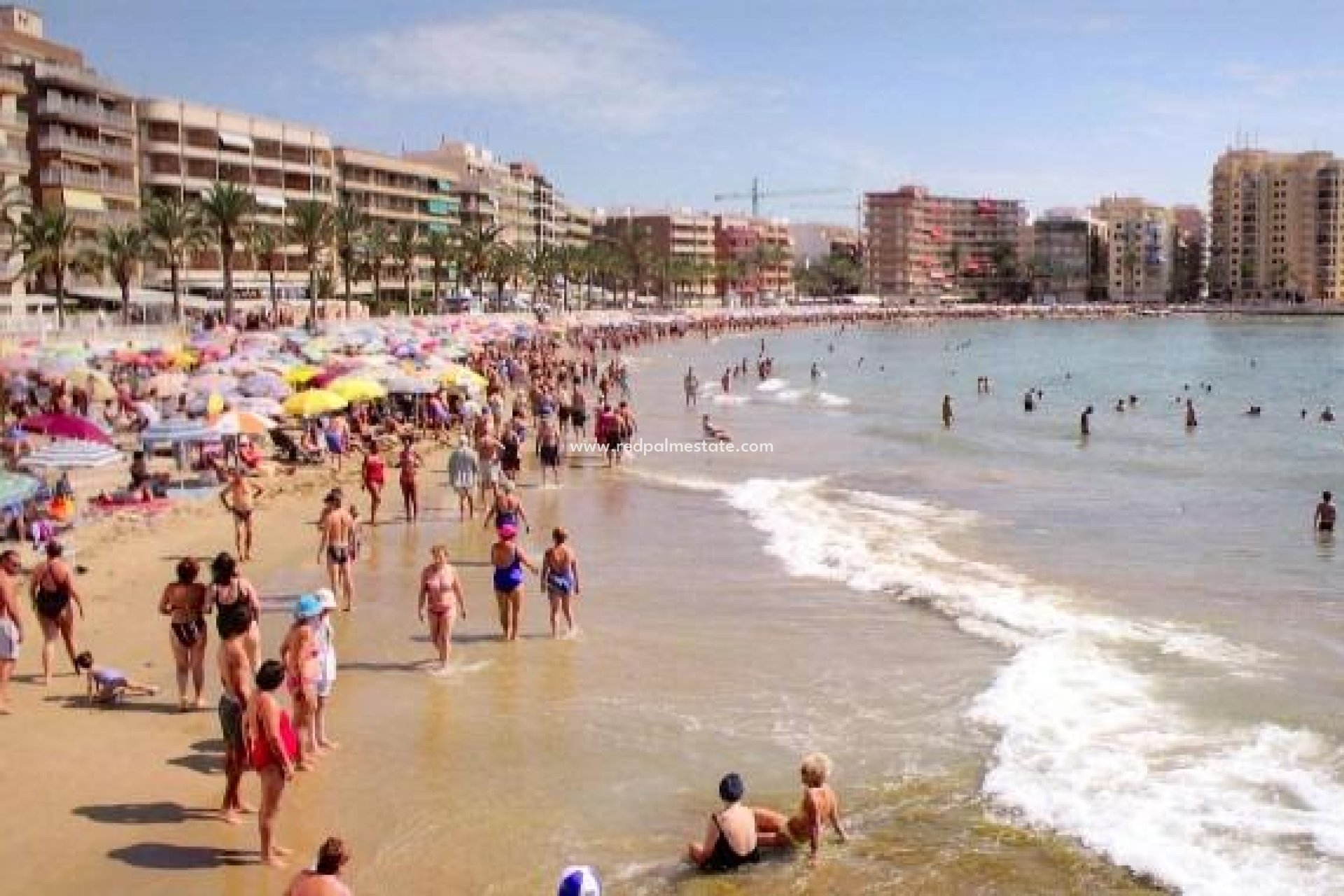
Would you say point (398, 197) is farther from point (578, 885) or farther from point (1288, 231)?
point (1288, 231)

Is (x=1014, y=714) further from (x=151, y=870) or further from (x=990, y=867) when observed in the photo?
(x=151, y=870)

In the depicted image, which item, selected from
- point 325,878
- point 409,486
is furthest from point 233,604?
point 409,486

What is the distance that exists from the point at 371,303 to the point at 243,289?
9.85 meters

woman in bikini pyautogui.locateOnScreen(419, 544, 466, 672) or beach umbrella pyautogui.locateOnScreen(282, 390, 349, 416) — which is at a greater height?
beach umbrella pyautogui.locateOnScreen(282, 390, 349, 416)

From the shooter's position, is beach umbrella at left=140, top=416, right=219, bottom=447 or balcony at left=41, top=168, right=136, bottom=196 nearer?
beach umbrella at left=140, top=416, right=219, bottom=447

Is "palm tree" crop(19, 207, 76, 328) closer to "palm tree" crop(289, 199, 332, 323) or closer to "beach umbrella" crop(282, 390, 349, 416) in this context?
"palm tree" crop(289, 199, 332, 323)

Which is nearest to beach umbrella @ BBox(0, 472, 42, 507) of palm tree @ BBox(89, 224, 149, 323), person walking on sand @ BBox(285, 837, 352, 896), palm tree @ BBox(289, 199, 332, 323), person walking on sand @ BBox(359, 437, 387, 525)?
person walking on sand @ BBox(359, 437, 387, 525)

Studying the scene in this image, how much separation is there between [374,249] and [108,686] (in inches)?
2607

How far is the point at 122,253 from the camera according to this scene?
48.1m

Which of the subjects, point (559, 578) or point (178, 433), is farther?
point (178, 433)

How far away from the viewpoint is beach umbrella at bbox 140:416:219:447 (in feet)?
60.4

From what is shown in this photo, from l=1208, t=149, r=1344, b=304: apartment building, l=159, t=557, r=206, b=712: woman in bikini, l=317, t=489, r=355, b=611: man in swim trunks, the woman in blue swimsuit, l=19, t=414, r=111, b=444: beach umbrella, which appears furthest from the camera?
l=1208, t=149, r=1344, b=304: apartment building

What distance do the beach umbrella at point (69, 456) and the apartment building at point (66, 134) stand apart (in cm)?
3687

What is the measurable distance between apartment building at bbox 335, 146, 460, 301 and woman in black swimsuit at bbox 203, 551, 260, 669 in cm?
7578
